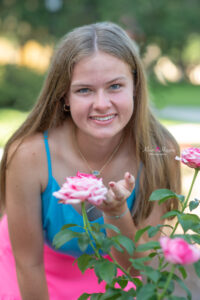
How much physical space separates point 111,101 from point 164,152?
1.59 feet

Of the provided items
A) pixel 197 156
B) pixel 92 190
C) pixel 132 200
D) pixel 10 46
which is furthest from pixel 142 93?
pixel 10 46

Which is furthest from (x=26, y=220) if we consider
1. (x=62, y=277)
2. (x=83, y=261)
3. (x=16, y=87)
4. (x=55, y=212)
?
(x=16, y=87)

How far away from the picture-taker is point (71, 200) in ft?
3.44

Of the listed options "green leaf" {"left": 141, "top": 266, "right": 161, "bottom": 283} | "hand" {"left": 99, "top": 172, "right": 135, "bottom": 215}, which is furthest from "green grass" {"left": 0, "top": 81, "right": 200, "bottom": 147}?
"green leaf" {"left": 141, "top": 266, "right": 161, "bottom": 283}

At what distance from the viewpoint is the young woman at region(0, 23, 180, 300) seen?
1.88m

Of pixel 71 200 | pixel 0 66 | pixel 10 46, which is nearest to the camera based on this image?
pixel 71 200

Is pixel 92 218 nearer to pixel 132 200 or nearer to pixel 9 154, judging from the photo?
pixel 132 200

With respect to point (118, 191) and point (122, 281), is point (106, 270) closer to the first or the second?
point (122, 281)

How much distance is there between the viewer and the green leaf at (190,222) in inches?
47.3

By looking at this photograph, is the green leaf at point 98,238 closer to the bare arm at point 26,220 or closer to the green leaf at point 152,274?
the green leaf at point 152,274

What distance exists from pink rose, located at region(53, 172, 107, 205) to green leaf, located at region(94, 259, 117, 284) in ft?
0.56

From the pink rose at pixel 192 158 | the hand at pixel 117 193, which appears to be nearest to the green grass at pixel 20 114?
the hand at pixel 117 193

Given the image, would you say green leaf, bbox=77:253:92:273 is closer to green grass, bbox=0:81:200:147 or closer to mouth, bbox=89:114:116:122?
mouth, bbox=89:114:116:122

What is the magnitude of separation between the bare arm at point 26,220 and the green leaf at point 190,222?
0.99m
